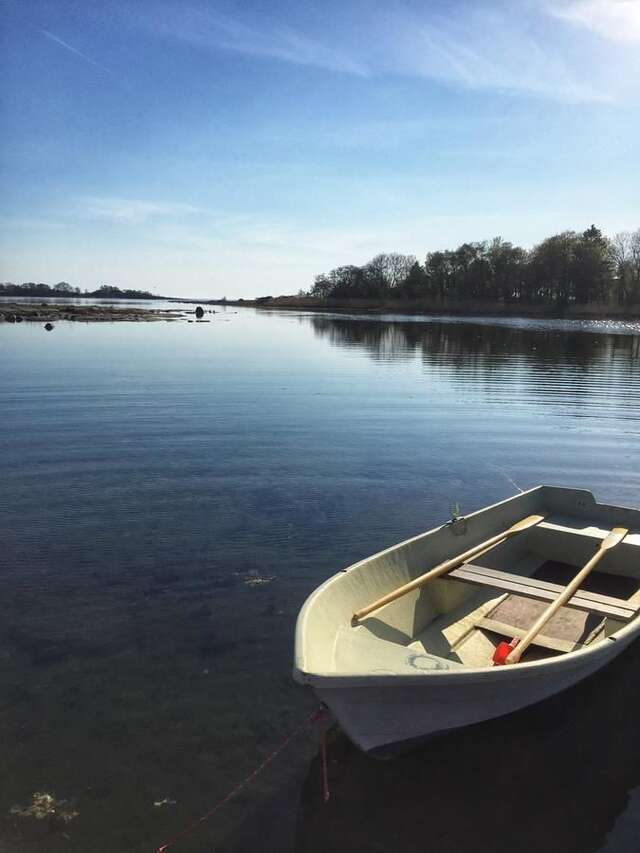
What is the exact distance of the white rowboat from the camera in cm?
503

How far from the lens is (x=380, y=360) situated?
130ft

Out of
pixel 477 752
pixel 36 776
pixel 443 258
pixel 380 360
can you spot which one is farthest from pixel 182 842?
pixel 443 258

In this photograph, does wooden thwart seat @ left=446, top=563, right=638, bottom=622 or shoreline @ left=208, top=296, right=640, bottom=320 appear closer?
wooden thwart seat @ left=446, top=563, right=638, bottom=622

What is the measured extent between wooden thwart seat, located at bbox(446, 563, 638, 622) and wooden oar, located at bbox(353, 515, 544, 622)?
0.12 m

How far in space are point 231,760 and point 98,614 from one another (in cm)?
319

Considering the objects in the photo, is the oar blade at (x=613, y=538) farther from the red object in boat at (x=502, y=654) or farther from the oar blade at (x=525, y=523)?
the red object in boat at (x=502, y=654)

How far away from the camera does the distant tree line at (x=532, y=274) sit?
108 m

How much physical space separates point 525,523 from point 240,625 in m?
4.50

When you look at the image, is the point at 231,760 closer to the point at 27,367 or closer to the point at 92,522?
the point at 92,522

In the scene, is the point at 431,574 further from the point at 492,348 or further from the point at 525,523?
the point at 492,348

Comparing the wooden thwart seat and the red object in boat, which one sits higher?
the wooden thwart seat

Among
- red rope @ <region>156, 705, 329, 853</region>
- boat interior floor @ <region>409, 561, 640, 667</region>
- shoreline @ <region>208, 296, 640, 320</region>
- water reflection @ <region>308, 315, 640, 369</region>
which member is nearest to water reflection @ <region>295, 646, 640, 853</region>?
red rope @ <region>156, 705, 329, 853</region>

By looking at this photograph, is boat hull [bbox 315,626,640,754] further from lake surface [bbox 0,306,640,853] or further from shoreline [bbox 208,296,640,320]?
shoreline [bbox 208,296,640,320]

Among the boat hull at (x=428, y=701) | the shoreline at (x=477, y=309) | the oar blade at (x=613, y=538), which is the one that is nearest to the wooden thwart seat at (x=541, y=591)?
the boat hull at (x=428, y=701)
